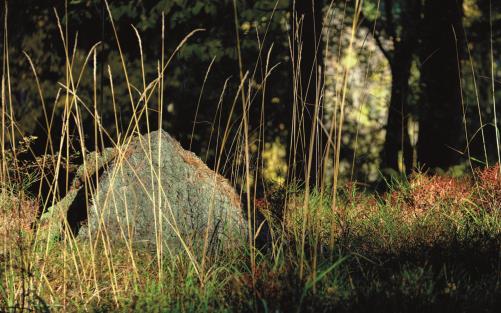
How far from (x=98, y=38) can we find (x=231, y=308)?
741 centimetres

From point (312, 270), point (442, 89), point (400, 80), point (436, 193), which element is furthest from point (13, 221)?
point (400, 80)

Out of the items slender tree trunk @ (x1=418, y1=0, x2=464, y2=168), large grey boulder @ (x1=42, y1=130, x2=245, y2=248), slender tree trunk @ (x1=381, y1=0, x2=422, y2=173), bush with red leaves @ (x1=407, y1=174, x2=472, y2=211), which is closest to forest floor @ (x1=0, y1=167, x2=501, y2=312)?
bush with red leaves @ (x1=407, y1=174, x2=472, y2=211)

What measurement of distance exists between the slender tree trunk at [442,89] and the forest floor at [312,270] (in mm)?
2902

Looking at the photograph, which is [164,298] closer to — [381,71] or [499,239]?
[499,239]

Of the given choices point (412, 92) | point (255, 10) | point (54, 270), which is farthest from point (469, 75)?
point (54, 270)

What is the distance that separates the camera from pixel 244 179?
7.57 metres

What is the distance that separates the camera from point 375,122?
1157cm

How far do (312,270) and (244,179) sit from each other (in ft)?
14.5

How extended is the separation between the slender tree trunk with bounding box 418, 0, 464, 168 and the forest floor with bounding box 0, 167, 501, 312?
290cm

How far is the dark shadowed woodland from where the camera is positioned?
125 inches

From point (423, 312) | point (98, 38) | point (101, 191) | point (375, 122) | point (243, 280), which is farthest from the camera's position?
point (375, 122)

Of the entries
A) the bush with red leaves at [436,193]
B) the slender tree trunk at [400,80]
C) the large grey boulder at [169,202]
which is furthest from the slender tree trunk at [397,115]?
the large grey boulder at [169,202]

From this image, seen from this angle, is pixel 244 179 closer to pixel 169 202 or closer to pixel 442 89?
pixel 442 89

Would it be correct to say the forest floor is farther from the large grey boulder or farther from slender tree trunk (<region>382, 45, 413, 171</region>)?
slender tree trunk (<region>382, 45, 413, 171</region>)
